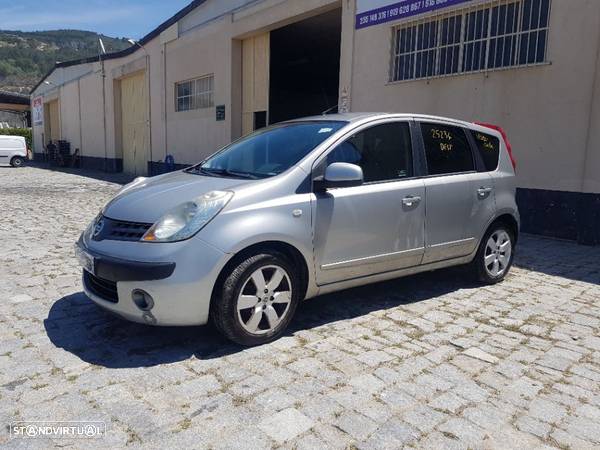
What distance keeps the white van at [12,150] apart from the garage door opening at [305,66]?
16.5m

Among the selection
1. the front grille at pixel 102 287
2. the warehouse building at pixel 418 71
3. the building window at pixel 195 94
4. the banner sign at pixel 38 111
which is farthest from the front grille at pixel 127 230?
the banner sign at pixel 38 111

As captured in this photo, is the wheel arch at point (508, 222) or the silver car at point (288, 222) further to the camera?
the wheel arch at point (508, 222)

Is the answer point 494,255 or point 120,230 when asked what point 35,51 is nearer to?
point 120,230

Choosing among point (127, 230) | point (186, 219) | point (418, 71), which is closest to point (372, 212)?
point (186, 219)

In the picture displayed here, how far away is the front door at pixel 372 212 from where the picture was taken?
3.64 metres

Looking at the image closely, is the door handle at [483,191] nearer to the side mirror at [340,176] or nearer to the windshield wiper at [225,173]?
the side mirror at [340,176]

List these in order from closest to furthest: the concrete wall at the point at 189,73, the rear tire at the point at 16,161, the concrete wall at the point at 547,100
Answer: the concrete wall at the point at 547,100 → the concrete wall at the point at 189,73 → the rear tire at the point at 16,161

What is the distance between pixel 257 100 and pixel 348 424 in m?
12.3

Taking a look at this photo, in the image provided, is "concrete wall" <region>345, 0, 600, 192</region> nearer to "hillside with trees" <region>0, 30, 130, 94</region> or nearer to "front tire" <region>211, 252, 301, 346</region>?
"front tire" <region>211, 252, 301, 346</region>

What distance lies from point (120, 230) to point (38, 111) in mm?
38320

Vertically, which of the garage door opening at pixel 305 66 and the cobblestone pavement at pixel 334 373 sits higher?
the garage door opening at pixel 305 66

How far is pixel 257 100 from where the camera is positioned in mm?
13883

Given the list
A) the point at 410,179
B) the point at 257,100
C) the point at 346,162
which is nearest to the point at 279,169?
the point at 346,162

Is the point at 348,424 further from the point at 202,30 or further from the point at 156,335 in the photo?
the point at 202,30
